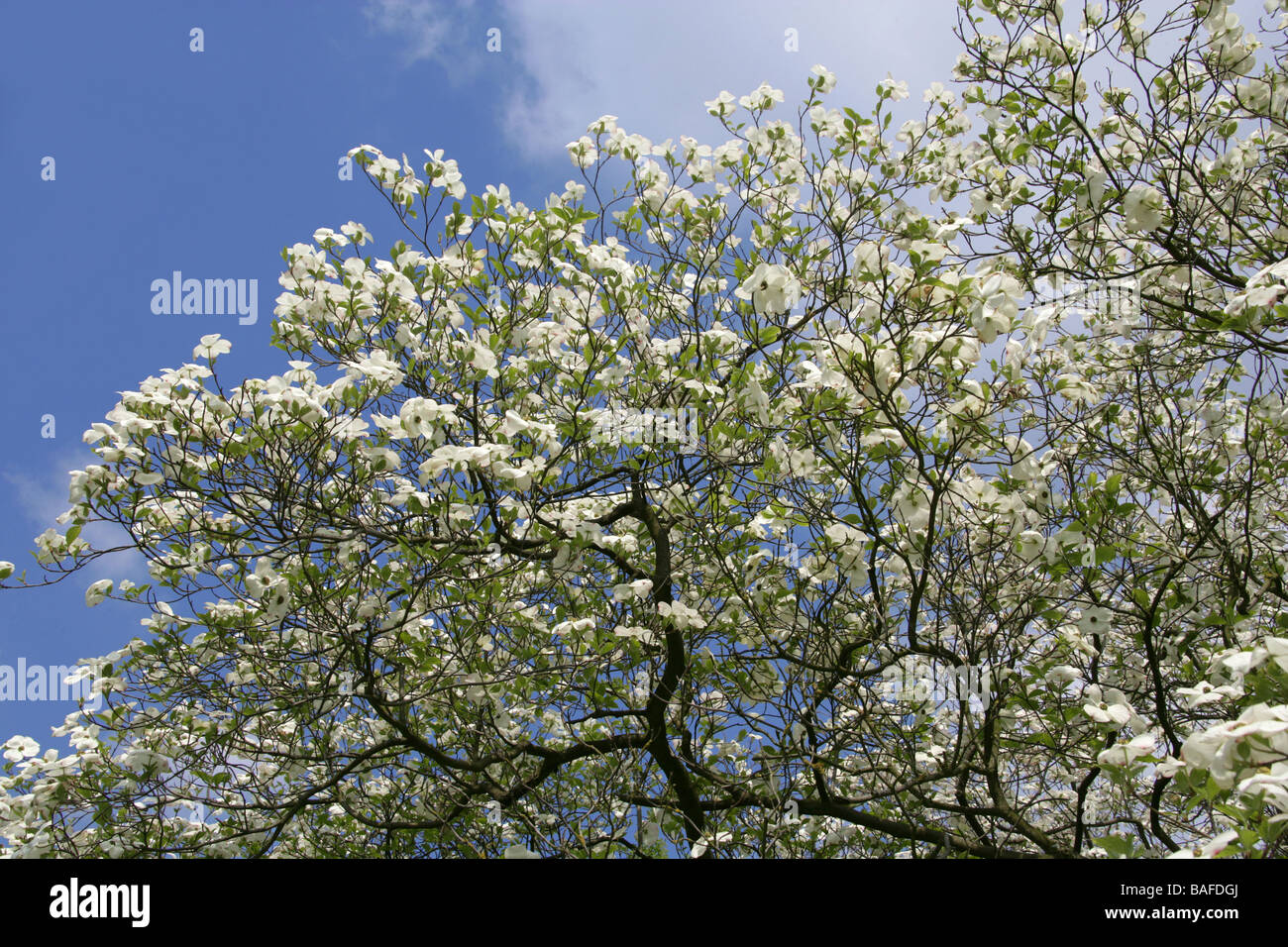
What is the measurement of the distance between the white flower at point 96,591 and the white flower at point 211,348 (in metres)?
1.20

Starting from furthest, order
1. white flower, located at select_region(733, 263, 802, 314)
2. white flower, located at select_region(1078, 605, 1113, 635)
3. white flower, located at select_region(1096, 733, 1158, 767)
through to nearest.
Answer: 1. white flower, located at select_region(1078, 605, 1113, 635)
2. white flower, located at select_region(733, 263, 802, 314)
3. white flower, located at select_region(1096, 733, 1158, 767)

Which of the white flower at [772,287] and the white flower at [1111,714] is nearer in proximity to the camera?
the white flower at [1111,714]

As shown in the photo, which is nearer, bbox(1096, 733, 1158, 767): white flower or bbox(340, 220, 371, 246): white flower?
bbox(1096, 733, 1158, 767): white flower

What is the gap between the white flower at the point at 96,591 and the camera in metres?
3.96

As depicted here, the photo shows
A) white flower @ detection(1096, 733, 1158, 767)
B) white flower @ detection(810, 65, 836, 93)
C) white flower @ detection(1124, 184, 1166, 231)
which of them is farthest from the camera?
white flower @ detection(810, 65, 836, 93)

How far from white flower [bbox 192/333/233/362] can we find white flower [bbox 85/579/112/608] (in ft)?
3.93

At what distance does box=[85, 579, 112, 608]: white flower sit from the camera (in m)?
3.96

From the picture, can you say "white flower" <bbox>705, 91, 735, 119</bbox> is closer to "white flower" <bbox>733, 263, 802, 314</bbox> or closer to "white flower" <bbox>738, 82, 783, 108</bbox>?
"white flower" <bbox>738, 82, 783, 108</bbox>

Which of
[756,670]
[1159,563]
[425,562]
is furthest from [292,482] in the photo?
[1159,563]

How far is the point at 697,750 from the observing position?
4969 millimetres
